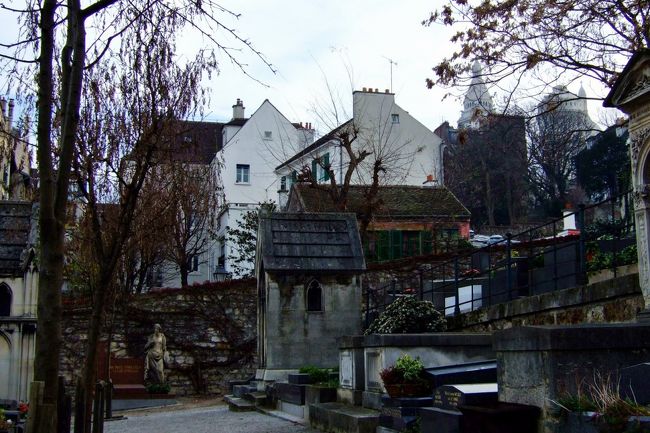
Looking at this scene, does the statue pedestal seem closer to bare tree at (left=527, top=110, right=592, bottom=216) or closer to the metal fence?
the metal fence

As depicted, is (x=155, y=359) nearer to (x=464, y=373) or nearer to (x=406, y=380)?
(x=406, y=380)

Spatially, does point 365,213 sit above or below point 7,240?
above

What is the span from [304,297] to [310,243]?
1.36 meters

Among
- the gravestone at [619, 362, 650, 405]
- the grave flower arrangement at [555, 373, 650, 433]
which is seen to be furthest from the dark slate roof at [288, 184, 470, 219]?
the gravestone at [619, 362, 650, 405]

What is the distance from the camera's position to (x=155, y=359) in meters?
24.7

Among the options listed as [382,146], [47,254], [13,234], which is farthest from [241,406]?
[382,146]

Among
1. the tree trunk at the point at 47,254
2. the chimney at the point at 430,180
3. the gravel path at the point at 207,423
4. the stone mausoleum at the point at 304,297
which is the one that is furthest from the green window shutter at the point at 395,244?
the tree trunk at the point at 47,254

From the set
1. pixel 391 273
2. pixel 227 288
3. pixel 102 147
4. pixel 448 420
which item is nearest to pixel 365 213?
pixel 391 273

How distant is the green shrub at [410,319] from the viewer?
13.2 meters

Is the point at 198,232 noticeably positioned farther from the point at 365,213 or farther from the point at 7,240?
the point at 7,240

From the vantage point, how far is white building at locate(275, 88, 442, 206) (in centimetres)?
3841

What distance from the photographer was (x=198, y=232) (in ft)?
135

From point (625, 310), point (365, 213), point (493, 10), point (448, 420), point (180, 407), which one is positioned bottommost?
point (180, 407)

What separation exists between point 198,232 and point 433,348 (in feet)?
101
